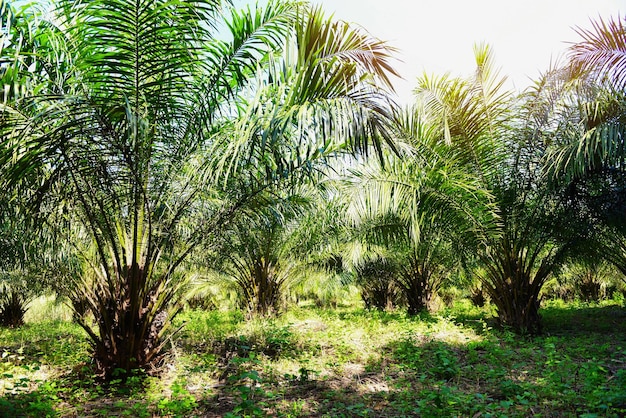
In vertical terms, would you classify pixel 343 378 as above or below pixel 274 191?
below

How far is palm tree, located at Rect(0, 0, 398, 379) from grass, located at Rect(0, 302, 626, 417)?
689 mm

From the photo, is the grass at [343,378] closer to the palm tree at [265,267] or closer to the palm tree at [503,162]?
the palm tree at [503,162]

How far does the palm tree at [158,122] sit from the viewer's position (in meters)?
3.64

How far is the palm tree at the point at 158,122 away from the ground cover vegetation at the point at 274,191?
0.03m

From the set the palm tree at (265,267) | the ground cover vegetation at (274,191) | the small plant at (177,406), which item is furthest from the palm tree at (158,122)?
the palm tree at (265,267)

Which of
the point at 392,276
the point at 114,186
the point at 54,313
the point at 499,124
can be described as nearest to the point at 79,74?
the point at 114,186

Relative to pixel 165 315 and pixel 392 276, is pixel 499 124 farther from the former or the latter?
pixel 392 276

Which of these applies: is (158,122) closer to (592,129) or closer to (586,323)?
(592,129)

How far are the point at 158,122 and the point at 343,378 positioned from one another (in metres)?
3.61

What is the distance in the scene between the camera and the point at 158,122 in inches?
178

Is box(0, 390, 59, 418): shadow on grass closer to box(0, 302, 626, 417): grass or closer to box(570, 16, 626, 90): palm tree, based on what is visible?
box(0, 302, 626, 417): grass

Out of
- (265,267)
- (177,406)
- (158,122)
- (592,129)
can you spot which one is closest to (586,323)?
(592,129)

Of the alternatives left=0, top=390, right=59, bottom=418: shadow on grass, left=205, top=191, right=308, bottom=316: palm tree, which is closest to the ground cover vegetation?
left=0, top=390, right=59, bottom=418: shadow on grass

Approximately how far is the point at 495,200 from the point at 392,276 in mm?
6814
